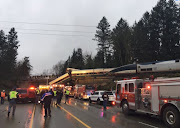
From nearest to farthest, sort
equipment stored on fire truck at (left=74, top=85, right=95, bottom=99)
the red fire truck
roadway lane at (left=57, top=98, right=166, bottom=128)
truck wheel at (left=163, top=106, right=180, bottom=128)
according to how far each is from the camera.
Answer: truck wheel at (left=163, top=106, right=180, bottom=128) < the red fire truck < roadway lane at (left=57, top=98, right=166, bottom=128) < equipment stored on fire truck at (left=74, top=85, right=95, bottom=99)

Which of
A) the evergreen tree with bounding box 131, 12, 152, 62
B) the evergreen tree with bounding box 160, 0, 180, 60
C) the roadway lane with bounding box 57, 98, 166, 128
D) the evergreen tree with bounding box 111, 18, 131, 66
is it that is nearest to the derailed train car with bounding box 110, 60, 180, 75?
the evergreen tree with bounding box 131, 12, 152, 62

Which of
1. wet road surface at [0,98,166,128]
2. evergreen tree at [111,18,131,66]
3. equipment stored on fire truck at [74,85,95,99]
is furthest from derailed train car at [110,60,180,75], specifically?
wet road surface at [0,98,166,128]

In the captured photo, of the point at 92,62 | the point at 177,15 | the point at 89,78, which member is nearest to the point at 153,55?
the point at 177,15

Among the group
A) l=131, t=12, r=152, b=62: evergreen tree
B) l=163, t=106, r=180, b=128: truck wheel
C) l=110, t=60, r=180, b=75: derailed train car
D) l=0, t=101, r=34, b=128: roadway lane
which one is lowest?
l=0, t=101, r=34, b=128: roadway lane

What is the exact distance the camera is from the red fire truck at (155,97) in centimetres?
847

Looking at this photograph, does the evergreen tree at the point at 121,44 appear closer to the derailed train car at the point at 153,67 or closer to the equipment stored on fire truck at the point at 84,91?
the derailed train car at the point at 153,67

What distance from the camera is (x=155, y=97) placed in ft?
32.3

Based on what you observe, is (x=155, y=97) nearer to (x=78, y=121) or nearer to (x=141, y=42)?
(x=78, y=121)

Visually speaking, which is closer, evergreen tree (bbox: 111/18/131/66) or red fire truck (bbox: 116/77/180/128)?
red fire truck (bbox: 116/77/180/128)

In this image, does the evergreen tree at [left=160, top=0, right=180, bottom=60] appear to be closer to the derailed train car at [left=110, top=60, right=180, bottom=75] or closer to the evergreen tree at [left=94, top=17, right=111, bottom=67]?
the derailed train car at [left=110, top=60, right=180, bottom=75]

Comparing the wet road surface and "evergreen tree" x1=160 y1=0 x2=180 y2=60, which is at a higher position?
"evergreen tree" x1=160 y1=0 x2=180 y2=60

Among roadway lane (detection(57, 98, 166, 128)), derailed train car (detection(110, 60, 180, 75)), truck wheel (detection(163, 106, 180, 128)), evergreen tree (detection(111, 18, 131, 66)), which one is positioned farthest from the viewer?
evergreen tree (detection(111, 18, 131, 66))

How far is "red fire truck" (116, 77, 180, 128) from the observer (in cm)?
847

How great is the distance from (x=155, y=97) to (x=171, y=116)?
57.5 inches
